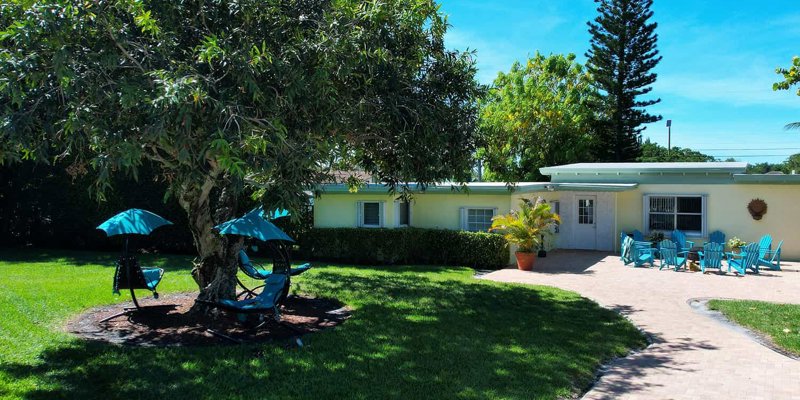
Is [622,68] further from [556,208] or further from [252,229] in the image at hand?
[252,229]

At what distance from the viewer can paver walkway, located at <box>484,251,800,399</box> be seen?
6276 millimetres

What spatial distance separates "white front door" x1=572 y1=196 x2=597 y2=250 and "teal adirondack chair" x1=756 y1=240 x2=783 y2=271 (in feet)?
18.2

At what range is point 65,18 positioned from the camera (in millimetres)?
5797

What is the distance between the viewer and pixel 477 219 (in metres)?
17.5

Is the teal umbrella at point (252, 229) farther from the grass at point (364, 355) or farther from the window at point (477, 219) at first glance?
the window at point (477, 219)

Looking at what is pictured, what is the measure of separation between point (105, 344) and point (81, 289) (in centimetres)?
463

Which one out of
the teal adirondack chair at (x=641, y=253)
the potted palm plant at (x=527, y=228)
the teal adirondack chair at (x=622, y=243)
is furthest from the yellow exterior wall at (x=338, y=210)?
the teal adirondack chair at (x=641, y=253)

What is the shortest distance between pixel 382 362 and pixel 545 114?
26.5 metres

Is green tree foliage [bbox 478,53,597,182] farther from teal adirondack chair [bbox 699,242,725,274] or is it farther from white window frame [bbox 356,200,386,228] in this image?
teal adirondack chair [bbox 699,242,725,274]

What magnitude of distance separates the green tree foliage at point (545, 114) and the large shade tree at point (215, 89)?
21.9 meters

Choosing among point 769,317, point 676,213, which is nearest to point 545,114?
point 676,213

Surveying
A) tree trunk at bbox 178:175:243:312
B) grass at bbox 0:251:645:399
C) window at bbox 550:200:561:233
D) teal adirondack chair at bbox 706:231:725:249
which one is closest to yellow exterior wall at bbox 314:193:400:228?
grass at bbox 0:251:645:399

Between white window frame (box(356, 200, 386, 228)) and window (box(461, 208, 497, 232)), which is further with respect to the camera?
white window frame (box(356, 200, 386, 228))

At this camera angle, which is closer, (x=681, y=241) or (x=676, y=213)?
(x=681, y=241)
